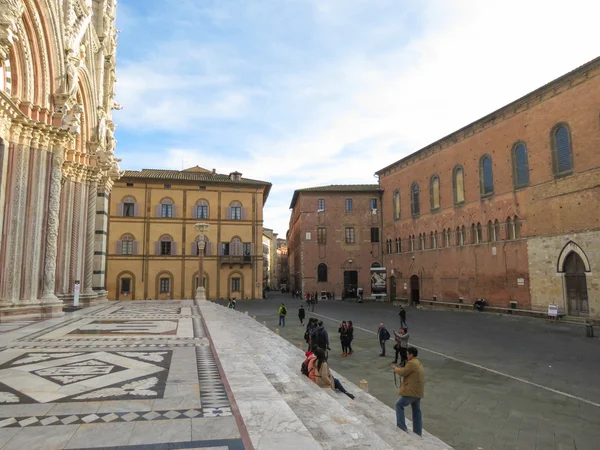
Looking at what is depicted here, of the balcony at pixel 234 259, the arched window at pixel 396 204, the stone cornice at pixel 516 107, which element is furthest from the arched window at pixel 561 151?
the balcony at pixel 234 259

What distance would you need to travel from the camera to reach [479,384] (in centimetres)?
997

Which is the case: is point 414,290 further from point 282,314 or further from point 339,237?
point 282,314

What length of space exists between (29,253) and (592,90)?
29237 mm

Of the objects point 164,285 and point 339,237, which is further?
point 339,237

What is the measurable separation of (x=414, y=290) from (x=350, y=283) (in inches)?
335

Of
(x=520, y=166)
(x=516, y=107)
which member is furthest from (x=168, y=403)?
(x=516, y=107)

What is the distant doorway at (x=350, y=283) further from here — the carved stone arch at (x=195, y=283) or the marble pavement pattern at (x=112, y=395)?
the marble pavement pattern at (x=112, y=395)

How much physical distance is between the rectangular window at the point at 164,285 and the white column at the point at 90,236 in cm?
1950

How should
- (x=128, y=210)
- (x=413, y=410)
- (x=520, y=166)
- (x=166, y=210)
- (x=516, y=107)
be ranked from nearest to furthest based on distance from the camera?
(x=413, y=410) < (x=520, y=166) < (x=516, y=107) < (x=128, y=210) < (x=166, y=210)

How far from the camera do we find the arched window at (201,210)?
140 ft

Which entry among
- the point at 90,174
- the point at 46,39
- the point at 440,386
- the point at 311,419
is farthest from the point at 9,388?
the point at 90,174

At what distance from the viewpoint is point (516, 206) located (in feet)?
94.2

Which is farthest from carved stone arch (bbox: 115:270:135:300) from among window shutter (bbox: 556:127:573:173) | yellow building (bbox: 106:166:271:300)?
window shutter (bbox: 556:127:573:173)

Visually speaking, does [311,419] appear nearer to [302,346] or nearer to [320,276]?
[302,346]
